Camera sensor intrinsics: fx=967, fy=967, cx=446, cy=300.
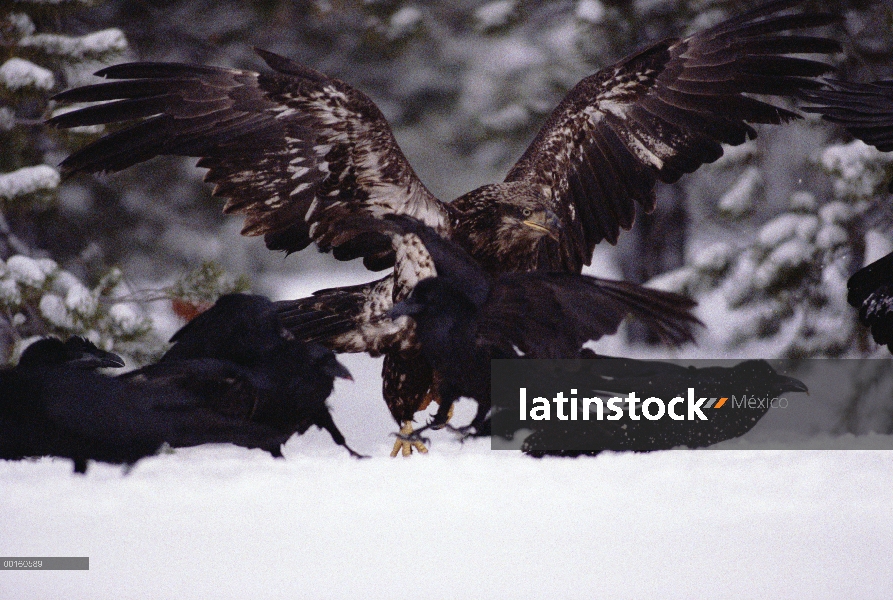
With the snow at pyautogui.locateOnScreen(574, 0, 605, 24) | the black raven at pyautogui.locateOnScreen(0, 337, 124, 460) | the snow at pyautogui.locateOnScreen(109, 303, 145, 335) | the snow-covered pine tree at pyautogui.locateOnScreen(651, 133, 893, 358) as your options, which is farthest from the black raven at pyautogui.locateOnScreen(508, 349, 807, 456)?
the snow at pyautogui.locateOnScreen(574, 0, 605, 24)

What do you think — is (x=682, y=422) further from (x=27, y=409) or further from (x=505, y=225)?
(x=27, y=409)

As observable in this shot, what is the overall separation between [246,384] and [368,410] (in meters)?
1.44

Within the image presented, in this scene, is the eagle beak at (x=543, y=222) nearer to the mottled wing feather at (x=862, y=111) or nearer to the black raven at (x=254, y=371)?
the black raven at (x=254, y=371)

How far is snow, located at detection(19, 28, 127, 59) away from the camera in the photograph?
268cm

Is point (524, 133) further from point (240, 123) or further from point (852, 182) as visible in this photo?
point (240, 123)

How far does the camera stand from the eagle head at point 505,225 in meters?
1.66

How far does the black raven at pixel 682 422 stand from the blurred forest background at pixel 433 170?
1.29 metres

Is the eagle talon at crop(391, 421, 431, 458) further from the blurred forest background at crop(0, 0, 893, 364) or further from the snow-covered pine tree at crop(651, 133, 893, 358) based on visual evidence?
the snow-covered pine tree at crop(651, 133, 893, 358)

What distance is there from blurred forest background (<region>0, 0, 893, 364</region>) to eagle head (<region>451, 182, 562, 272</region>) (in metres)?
1.16

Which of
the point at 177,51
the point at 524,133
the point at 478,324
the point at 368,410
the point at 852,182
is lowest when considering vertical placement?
the point at 368,410

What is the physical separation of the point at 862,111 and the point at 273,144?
3.53 ft

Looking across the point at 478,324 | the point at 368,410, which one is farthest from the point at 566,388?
the point at 368,410

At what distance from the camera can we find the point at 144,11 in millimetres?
4109

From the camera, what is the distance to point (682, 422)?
1686 mm
